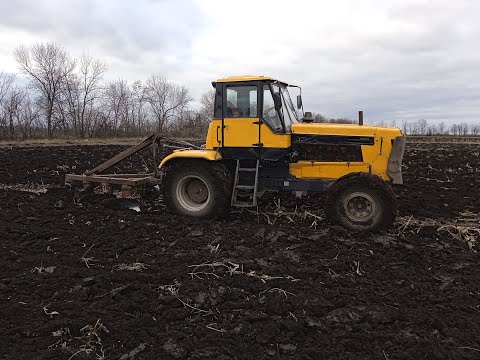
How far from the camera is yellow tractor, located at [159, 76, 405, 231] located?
7688mm

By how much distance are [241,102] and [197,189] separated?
185 centimetres

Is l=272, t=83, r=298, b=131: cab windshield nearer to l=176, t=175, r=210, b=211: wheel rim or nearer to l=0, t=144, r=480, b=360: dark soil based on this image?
l=0, t=144, r=480, b=360: dark soil

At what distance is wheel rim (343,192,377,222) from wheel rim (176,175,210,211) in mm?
2583

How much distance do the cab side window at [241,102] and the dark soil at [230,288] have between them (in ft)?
6.31

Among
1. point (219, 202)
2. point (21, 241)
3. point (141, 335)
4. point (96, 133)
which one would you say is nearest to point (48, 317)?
point (141, 335)

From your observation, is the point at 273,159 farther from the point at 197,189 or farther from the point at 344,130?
the point at 197,189

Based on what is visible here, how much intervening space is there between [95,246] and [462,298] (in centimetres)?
484

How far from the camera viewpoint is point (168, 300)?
4.77m

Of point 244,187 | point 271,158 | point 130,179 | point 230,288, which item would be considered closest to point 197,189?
point 244,187

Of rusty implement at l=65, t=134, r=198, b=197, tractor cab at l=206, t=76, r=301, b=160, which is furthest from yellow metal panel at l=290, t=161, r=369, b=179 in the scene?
rusty implement at l=65, t=134, r=198, b=197

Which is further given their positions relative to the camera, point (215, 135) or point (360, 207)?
point (215, 135)

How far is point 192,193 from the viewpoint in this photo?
8.60 metres

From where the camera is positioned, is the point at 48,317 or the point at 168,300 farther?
the point at 168,300

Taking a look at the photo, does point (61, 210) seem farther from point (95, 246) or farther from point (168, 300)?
point (168, 300)
